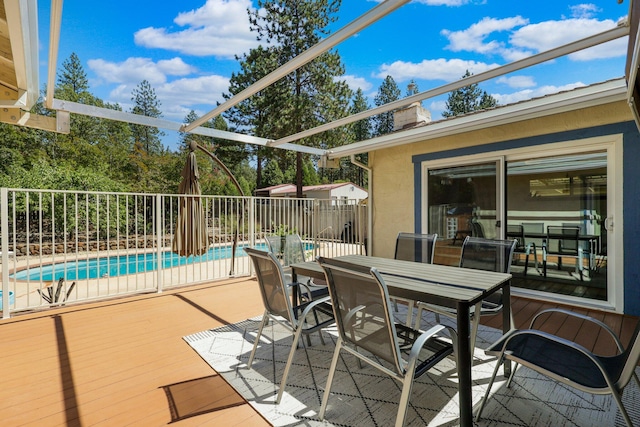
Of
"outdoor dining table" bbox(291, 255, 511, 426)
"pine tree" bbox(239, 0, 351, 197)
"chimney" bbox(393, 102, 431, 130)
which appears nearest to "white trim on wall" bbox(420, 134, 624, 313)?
"outdoor dining table" bbox(291, 255, 511, 426)

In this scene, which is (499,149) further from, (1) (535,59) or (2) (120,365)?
(2) (120,365)

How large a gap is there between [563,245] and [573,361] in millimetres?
3133

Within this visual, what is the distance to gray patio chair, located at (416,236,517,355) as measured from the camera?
2877mm

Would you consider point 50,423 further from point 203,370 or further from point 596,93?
point 596,93

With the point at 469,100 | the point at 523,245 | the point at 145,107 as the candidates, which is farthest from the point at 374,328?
the point at 145,107

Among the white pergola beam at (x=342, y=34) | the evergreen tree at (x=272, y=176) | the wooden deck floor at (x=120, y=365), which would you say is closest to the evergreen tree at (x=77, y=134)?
the evergreen tree at (x=272, y=176)

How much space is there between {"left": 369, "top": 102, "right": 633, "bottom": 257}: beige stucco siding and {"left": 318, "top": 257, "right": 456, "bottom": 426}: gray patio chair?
383 centimetres

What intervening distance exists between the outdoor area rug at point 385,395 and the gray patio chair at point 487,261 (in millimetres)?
459

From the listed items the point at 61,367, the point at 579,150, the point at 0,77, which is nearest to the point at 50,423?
the point at 61,367

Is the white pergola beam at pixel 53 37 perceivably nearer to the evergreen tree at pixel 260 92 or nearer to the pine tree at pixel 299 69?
the pine tree at pixel 299 69

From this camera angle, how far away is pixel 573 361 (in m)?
1.92

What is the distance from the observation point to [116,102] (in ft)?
73.7

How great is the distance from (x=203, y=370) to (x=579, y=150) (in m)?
5.17

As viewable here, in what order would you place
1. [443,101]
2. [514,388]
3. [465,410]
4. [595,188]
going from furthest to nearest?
[443,101] < [595,188] < [514,388] < [465,410]
